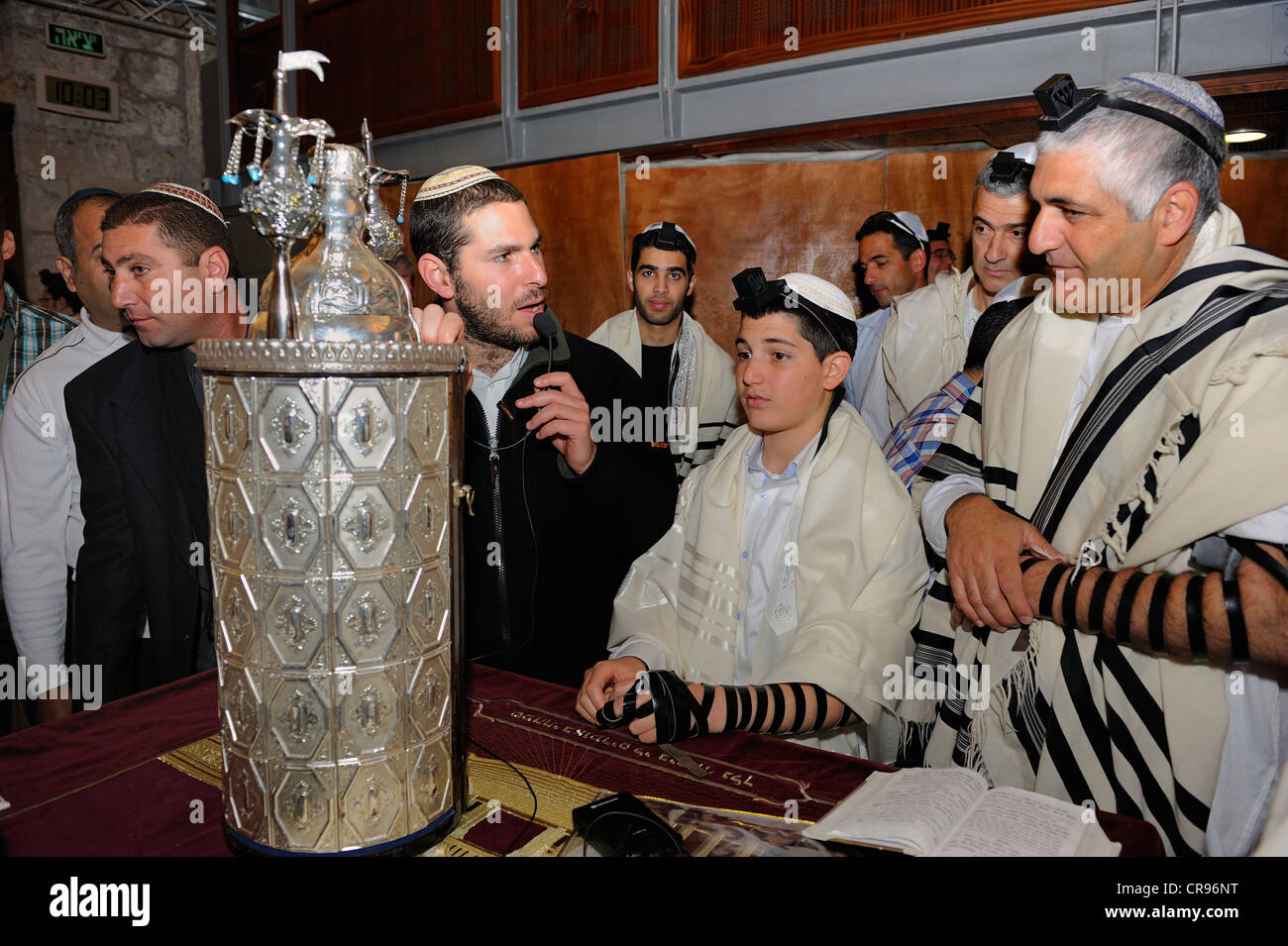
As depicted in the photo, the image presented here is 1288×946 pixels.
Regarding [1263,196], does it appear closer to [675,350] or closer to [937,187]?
[937,187]

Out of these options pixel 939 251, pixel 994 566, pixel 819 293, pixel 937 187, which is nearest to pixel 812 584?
pixel 994 566

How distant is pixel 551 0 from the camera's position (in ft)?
16.6

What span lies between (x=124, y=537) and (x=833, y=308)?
1.96 metres

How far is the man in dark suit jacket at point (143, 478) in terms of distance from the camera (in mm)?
2217

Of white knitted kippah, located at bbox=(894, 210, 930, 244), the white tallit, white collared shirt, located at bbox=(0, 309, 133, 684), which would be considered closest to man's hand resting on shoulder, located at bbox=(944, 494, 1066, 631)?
the white tallit

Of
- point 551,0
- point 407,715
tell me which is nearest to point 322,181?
point 407,715

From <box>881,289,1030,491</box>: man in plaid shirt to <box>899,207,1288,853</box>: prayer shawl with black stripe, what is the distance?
1.91ft

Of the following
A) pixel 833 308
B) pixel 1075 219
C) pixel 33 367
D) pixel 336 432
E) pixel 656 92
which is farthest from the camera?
pixel 656 92

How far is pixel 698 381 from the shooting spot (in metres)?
4.55

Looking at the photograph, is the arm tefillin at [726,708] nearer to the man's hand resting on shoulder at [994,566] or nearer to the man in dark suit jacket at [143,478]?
the man's hand resting on shoulder at [994,566]

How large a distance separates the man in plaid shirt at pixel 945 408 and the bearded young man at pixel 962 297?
14 centimetres

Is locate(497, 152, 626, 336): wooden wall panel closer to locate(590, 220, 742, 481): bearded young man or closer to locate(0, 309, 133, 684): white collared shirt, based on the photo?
locate(590, 220, 742, 481): bearded young man
